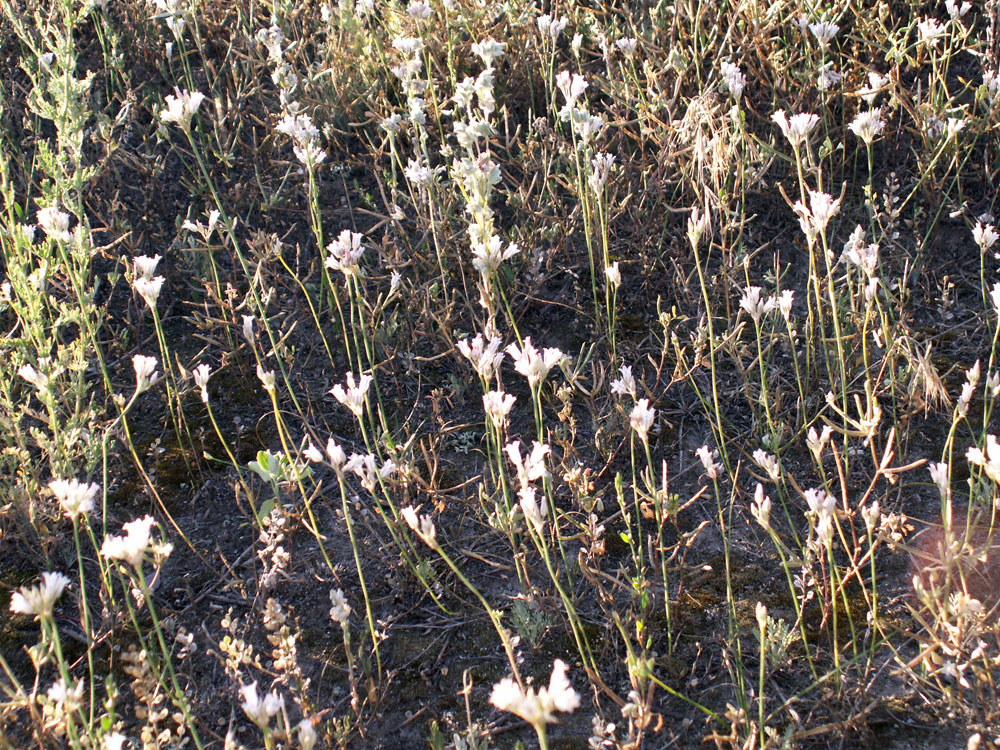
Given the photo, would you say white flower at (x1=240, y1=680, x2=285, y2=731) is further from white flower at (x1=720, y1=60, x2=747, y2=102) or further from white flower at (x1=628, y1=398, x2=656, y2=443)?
white flower at (x1=720, y1=60, x2=747, y2=102)

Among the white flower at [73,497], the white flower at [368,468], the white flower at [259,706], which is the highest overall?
the white flower at [73,497]

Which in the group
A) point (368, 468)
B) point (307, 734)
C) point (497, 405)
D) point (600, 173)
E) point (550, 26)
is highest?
point (550, 26)

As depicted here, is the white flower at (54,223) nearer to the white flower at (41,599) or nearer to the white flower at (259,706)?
Result: the white flower at (41,599)

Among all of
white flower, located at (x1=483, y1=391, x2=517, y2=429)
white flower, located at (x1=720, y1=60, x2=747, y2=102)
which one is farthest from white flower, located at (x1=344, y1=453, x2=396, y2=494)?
white flower, located at (x1=720, y1=60, x2=747, y2=102)

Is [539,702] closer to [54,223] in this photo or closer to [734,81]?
[54,223]

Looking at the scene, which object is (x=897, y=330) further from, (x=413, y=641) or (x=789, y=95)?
(x=413, y=641)

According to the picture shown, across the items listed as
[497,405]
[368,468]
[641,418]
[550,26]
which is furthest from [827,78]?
[368,468]

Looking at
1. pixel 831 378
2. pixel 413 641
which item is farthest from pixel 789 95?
pixel 413 641

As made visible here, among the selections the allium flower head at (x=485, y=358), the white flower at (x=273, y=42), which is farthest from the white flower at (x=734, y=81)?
the white flower at (x=273, y=42)

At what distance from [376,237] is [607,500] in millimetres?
1460

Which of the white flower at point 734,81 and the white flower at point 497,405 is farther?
the white flower at point 734,81

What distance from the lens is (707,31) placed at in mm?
3314

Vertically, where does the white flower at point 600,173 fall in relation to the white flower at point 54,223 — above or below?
below

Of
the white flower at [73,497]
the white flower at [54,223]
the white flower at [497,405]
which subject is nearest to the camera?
the white flower at [73,497]
